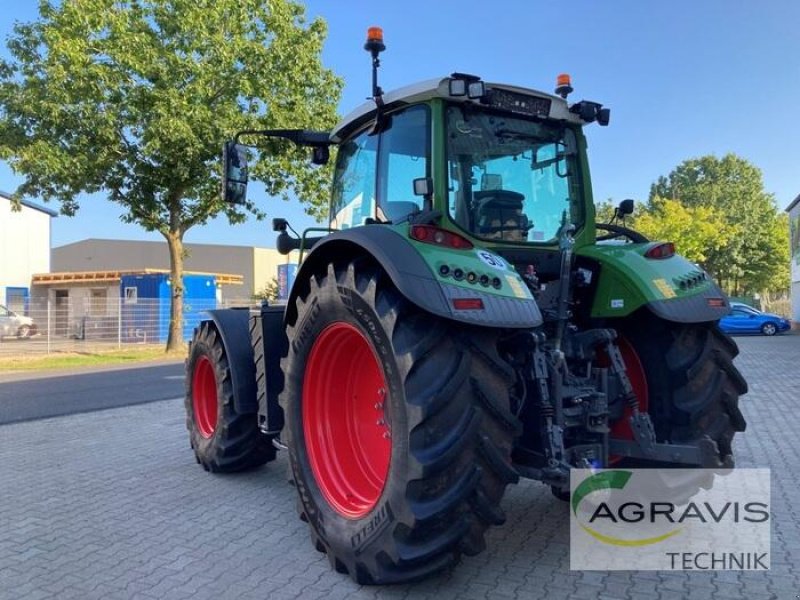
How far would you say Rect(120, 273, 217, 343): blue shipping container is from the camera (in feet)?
75.7

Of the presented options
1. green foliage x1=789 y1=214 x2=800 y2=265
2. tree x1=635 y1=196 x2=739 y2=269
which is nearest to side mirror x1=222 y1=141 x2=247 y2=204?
green foliage x1=789 y1=214 x2=800 y2=265

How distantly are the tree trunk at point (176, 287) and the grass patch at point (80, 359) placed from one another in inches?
17.2

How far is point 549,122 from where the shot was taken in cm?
426

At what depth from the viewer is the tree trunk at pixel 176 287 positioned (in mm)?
18984

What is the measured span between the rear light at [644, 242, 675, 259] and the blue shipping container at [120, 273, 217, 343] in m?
18.2

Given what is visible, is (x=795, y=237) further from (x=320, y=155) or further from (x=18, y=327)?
(x=18, y=327)

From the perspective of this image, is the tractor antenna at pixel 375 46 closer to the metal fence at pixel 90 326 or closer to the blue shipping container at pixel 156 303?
the metal fence at pixel 90 326

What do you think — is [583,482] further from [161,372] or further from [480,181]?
[161,372]

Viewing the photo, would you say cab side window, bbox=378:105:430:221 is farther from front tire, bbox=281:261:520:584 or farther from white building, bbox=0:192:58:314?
white building, bbox=0:192:58:314

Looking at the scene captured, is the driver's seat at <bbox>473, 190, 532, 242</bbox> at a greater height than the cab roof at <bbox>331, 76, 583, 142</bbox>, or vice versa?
the cab roof at <bbox>331, 76, 583, 142</bbox>

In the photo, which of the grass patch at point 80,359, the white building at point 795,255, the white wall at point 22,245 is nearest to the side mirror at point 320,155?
the grass patch at point 80,359

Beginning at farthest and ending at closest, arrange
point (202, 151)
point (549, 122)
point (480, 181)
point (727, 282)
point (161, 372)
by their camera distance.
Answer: point (727, 282) < point (202, 151) < point (161, 372) < point (549, 122) < point (480, 181)

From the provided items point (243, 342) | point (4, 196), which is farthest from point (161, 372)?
point (4, 196)

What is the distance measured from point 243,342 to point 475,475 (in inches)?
109
